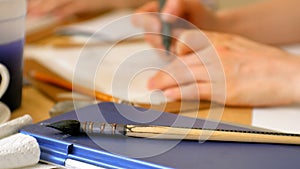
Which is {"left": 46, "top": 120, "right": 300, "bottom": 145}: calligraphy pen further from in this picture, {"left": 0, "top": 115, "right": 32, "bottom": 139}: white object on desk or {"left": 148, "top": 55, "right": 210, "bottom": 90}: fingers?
{"left": 148, "top": 55, "right": 210, "bottom": 90}: fingers

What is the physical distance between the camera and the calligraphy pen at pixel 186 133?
550mm

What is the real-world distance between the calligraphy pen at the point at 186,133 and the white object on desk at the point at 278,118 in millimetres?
120

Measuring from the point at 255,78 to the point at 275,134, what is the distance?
247 mm

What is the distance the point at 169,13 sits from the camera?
950 millimetres

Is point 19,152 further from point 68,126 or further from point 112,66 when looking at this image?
point 112,66

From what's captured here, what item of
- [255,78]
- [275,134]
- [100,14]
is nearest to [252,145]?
[275,134]

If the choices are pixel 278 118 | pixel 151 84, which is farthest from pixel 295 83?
pixel 151 84

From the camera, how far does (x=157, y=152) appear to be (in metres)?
0.52

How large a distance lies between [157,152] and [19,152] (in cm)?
14

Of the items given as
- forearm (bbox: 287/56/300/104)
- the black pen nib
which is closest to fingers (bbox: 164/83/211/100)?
forearm (bbox: 287/56/300/104)

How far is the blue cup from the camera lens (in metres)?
0.68

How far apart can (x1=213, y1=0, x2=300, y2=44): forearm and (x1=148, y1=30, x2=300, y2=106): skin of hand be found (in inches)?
8.2

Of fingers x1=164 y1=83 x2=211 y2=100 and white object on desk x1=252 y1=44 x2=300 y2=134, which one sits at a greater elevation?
fingers x1=164 y1=83 x2=211 y2=100

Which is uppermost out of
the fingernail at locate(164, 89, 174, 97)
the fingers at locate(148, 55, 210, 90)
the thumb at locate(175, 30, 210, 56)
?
the thumb at locate(175, 30, 210, 56)
